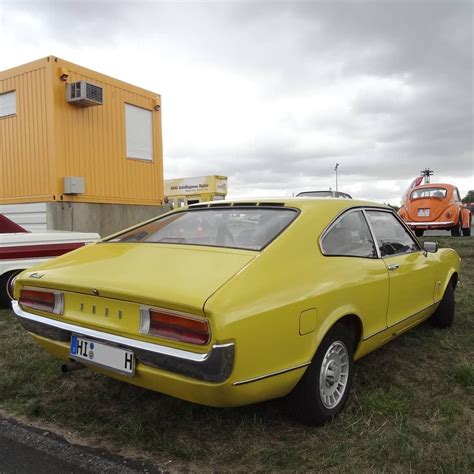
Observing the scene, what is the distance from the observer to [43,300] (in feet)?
9.32

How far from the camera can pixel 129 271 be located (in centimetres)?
259

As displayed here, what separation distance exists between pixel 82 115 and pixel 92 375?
7117mm

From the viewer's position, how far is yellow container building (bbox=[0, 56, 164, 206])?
894 cm

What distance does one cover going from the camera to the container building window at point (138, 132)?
1058 centimetres

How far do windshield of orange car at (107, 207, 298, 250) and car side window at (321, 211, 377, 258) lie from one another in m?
0.28

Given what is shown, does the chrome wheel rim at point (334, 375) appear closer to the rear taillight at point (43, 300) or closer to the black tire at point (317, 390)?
the black tire at point (317, 390)

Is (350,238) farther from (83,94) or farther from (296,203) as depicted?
(83,94)

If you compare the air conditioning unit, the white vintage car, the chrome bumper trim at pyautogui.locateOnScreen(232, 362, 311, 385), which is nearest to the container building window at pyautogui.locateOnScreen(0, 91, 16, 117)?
the air conditioning unit

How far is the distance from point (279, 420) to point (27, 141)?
27.7 feet

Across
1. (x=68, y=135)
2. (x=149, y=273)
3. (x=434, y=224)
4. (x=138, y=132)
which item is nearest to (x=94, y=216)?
(x=68, y=135)

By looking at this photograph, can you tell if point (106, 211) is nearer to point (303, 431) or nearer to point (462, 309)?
point (462, 309)

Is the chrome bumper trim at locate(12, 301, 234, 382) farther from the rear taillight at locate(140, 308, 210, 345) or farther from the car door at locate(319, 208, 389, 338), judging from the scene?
the car door at locate(319, 208, 389, 338)

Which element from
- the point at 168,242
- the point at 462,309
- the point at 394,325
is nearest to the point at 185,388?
the point at 168,242

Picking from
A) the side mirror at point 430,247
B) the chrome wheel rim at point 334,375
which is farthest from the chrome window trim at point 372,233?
the side mirror at point 430,247
